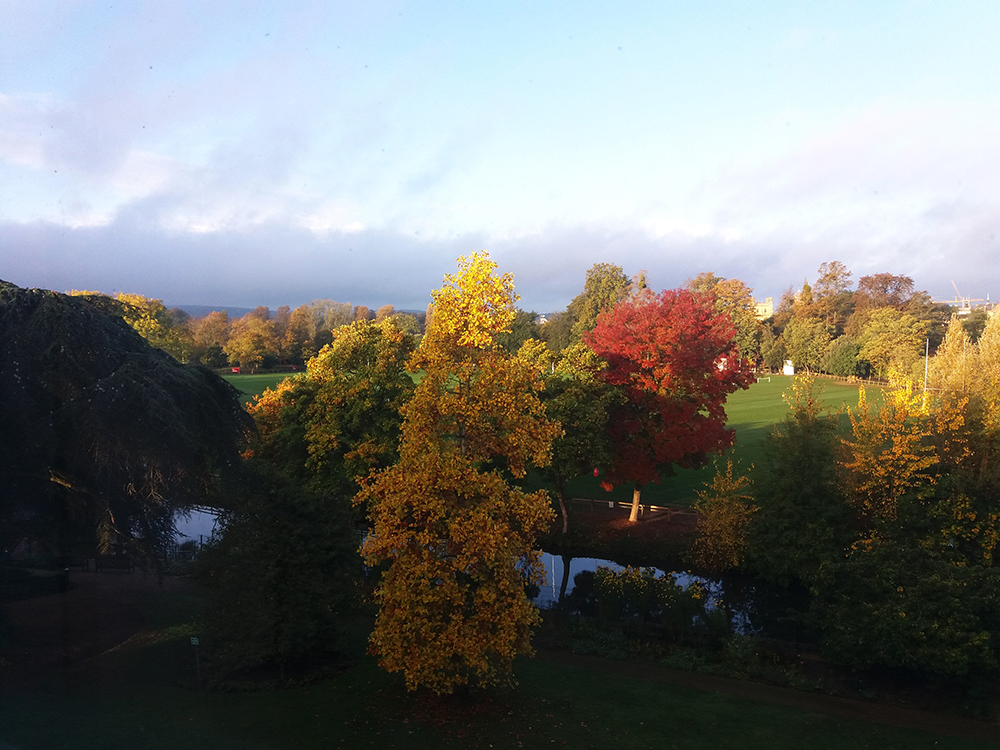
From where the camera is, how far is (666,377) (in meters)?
26.6

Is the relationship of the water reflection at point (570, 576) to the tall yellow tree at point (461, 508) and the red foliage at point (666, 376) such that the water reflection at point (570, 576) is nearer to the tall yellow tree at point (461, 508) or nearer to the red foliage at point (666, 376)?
the red foliage at point (666, 376)

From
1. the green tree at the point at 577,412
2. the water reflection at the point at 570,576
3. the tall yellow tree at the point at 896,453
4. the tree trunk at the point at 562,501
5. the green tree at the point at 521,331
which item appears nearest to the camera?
the tall yellow tree at the point at 896,453

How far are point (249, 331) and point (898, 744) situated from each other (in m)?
95.7

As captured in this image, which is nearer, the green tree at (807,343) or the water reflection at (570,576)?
the water reflection at (570,576)

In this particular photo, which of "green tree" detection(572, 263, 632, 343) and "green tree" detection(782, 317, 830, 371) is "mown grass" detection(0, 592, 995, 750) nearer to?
"green tree" detection(572, 263, 632, 343)

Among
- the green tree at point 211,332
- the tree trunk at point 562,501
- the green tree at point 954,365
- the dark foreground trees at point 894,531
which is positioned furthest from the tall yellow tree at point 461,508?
the green tree at point 211,332

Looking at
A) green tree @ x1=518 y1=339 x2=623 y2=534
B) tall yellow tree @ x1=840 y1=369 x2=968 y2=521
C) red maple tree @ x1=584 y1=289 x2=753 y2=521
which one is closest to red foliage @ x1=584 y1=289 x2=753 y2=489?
red maple tree @ x1=584 y1=289 x2=753 y2=521

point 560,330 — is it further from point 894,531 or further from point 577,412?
point 894,531

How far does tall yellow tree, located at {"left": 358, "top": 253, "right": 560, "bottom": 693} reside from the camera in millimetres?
11891

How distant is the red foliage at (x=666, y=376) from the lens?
2670 centimetres

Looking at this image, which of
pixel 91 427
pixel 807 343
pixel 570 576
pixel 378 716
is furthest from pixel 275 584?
pixel 807 343

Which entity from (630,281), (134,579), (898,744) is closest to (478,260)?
(898,744)

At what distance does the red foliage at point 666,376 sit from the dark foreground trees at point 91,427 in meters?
16.1

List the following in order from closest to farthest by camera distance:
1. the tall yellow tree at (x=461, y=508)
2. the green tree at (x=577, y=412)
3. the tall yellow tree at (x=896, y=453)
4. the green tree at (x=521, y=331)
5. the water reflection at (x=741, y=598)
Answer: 1. the tall yellow tree at (x=461, y=508)
2. the water reflection at (x=741, y=598)
3. the tall yellow tree at (x=896, y=453)
4. the green tree at (x=577, y=412)
5. the green tree at (x=521, y=331)
